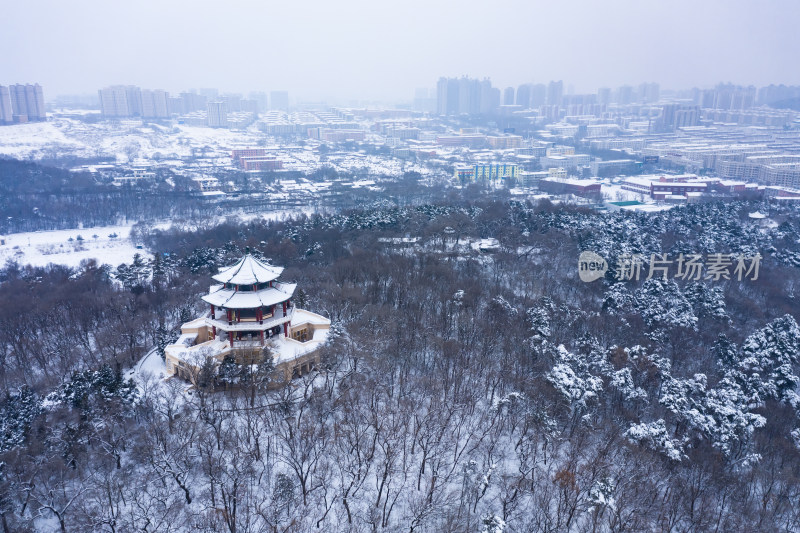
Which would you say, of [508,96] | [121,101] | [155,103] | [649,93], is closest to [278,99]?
[155,103]

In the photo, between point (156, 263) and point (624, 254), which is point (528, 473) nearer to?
point (624, 254)

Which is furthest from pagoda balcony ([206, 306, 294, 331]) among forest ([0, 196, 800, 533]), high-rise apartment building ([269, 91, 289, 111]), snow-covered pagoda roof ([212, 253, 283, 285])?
high-rise apartment building ([269, 91, 289, 111])

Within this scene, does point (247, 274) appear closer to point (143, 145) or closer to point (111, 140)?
point (143, 145)

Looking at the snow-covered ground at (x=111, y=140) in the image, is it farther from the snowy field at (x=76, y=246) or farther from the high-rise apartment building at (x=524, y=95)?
the high-rise apartment building at (x=524, y=95)

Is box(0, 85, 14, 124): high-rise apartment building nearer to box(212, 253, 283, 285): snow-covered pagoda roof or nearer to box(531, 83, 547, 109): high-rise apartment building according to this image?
box(212, 253, 283, 285): snow-covered pagoda roof

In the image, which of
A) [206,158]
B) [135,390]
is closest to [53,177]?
[206,158]

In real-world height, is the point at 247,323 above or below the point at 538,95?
below
